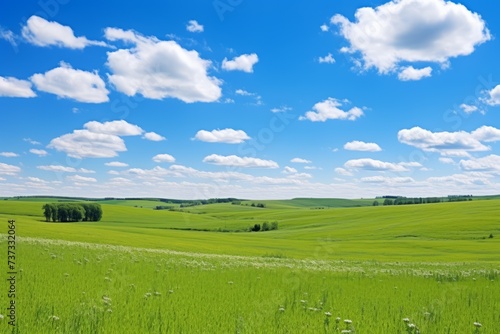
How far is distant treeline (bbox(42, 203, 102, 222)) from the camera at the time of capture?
424ft

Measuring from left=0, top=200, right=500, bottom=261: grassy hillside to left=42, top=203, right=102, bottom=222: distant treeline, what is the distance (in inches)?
195

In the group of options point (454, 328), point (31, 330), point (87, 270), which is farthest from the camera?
point (87, 270)

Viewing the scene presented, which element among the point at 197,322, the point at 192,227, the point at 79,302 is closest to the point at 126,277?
the point at 79,302

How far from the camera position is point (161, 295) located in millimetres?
10781

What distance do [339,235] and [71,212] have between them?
85219 millimetres

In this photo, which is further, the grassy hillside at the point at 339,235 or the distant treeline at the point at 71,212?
the distant treeline at the point at 71,212

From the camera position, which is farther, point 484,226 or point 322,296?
point 484,226

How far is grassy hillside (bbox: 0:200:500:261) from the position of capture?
4775 cm

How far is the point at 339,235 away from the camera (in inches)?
3255

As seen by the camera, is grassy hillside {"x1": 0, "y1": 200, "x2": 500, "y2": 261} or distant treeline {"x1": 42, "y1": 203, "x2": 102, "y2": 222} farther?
distant treeline {"x1": 42, "y1": 203, "x2": 102, "y2": 222}

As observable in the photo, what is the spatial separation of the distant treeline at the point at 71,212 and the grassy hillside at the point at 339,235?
4.95 m

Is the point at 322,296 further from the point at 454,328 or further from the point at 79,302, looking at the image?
the point at 79,302

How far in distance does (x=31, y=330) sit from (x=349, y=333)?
5.13 m

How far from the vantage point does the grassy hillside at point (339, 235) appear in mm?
47750
